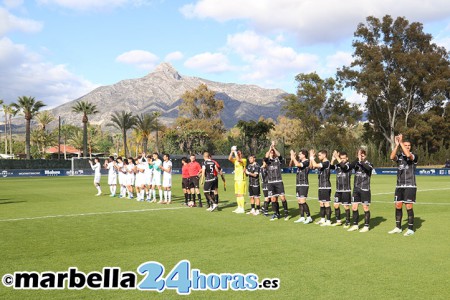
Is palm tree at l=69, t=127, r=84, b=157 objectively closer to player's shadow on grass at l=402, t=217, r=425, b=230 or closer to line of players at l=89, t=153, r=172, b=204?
line of players at l=89, t=153, r=172, b=204

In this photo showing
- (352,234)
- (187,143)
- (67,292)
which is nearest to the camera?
(67,292)

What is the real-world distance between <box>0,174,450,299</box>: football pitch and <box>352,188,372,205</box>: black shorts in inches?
33.2

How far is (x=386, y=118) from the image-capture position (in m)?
66.2

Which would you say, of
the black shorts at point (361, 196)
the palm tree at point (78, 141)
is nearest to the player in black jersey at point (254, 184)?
the black shorts at point (361, 196)

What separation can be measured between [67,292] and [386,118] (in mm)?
65436

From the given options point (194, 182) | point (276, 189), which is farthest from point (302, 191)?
point (194, 182)

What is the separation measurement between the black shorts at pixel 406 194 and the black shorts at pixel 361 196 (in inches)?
33.0

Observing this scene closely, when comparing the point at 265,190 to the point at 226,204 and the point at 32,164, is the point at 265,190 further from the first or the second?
the point at 32,164

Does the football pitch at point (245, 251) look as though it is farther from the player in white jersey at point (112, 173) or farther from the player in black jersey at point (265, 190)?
the player in white jersey at point (112, 173)

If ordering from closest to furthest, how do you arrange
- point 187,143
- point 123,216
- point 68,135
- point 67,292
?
point 67,292 → point 123,216 → point 187,143 → point 68,135

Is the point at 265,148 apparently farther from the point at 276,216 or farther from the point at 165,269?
the point at 165,269

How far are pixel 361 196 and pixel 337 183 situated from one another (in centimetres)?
81

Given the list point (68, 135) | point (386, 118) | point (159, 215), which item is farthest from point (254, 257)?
point (68, 135)

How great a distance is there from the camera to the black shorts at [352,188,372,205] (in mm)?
12002
